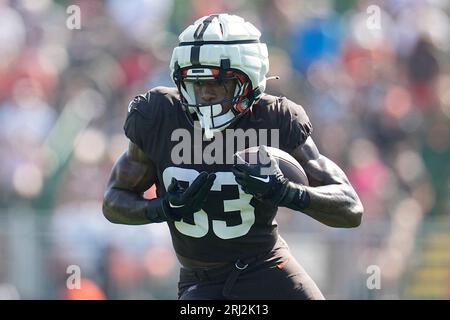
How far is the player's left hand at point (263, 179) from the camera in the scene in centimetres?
461

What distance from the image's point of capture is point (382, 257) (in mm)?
8383

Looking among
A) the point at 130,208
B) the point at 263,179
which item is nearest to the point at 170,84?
the point at 130,208

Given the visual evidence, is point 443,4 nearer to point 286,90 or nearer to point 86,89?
point 286,90

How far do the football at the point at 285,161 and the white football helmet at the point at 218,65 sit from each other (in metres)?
0.19

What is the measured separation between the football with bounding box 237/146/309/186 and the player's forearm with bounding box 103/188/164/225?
1.38 ft

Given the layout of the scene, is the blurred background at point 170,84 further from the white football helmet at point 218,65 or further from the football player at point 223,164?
the white football helmet at point 218,65

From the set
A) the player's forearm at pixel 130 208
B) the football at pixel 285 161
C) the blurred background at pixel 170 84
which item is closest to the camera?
the football at pixel 285 161

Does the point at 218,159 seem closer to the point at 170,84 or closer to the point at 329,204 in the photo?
the point at 329,204

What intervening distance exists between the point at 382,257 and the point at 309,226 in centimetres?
58

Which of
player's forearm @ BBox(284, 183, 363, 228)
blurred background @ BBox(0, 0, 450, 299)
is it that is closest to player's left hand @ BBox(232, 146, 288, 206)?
player's forearm @ BBox(284, 183, 363, 228)

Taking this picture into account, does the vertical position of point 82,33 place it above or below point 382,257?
above

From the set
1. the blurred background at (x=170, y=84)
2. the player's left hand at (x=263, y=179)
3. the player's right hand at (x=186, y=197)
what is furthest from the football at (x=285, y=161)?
the blurred background at (x=170, y=84)

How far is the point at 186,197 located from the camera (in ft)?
15.4
